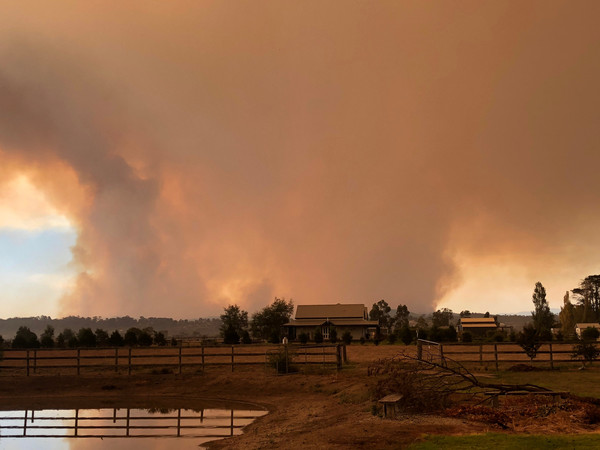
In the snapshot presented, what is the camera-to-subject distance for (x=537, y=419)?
1327 centimetres

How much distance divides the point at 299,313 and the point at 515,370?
5234 centimetres

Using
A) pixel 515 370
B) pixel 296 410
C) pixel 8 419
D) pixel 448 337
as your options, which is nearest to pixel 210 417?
pixel 296 410

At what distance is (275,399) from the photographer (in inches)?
878


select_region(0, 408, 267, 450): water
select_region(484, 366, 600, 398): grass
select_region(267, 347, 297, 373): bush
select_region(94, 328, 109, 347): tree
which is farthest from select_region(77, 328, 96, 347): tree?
select_region(484, 366, 600, 398): grass

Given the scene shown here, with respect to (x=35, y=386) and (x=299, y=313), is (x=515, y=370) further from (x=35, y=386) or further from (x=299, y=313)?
(x=299, y=313)

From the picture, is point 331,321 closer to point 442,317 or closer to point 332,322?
point 332,322

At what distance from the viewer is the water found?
1515cm

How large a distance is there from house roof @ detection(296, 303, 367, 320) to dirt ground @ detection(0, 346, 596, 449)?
4559cm

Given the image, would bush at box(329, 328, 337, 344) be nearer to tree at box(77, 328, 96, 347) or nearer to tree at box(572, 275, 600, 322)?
tree at box(77, 328, 96, 347)

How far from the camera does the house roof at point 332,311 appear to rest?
75.2 metres

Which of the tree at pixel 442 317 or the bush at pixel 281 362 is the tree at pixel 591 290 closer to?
the tree at pixel 442 317

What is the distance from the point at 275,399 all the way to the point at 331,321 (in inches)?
2015

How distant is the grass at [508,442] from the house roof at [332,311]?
207 feet

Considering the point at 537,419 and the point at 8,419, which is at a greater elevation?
the point at 537,419
